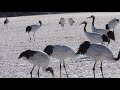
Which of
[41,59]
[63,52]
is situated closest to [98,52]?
[63,52]

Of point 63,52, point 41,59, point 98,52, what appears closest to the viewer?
point 41,59

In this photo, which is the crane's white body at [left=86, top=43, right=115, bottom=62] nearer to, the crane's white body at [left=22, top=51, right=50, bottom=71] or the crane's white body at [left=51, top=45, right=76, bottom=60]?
the crane's white body at [left=51, top=45, right=76, bottom=60]

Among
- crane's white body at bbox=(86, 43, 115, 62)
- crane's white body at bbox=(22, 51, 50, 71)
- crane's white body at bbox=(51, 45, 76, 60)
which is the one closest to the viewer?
crane's white body at bbox=(22, 51, 50, 71)

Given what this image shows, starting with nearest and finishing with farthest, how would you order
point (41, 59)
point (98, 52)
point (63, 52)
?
point (41, 59), point (98, 52), point (63, 52)

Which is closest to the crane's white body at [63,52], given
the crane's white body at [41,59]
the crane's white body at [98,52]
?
the crane's white body at [98,52]

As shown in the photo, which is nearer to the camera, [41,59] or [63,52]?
[41,59]

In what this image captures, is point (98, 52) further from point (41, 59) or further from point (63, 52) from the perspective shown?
point (41, 59)

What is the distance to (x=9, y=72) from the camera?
7.03 m

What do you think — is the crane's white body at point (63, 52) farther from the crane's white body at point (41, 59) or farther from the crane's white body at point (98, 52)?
the crane's white body at point (41, 59)

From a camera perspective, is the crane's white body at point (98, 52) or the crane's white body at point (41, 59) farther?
the crane's white body at point (98, 52)

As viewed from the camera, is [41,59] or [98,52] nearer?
[41,59]

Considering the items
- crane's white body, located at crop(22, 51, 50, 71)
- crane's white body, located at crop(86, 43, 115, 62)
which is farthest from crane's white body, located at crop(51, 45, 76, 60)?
crane's white body, located at crop(22, 51, 50, 71)
